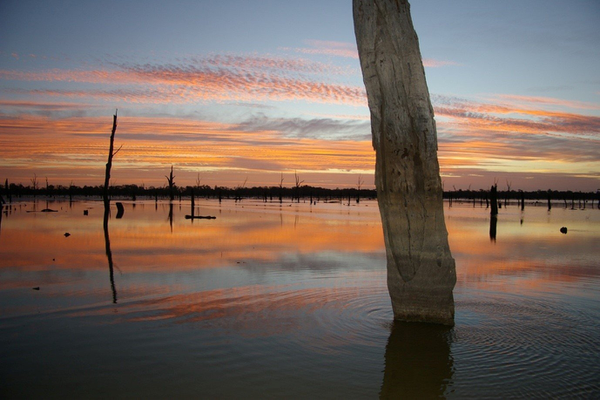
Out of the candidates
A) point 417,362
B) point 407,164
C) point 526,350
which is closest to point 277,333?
point 417,362

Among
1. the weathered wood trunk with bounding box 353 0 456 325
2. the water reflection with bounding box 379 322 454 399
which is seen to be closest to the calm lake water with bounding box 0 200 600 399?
the water reflection with bounding box 379 322 454 399

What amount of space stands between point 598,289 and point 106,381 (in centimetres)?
817

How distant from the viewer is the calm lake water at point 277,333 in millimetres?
4367

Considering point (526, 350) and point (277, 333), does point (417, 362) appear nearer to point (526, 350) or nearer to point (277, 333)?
point (526, 350)

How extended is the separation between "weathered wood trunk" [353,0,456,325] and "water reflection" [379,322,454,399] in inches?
14.8

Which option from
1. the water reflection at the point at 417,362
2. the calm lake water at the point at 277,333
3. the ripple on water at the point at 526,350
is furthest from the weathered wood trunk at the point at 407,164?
the ripple on water at the point at 526,350

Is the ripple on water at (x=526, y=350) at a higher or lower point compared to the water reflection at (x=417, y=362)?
higher

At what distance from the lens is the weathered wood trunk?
6.21 m

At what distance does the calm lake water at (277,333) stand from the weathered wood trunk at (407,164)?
505 millimetres

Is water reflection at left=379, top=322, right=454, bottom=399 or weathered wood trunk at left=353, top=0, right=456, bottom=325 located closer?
water reflection at left=379, top=322, right=454, bottom=399

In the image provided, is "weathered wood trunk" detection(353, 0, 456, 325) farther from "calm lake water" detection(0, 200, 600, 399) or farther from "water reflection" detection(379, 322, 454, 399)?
"calm lake water" detection(0, 200, 600, 399)

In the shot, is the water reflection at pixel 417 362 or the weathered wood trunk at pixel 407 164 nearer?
the water reflection at pixel 417 362

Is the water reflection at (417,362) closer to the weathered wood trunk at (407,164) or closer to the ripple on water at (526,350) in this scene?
the ripple on water at (526,350)

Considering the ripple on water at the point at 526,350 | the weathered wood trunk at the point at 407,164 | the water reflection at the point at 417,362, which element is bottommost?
the water reflection at the point at 417,362
